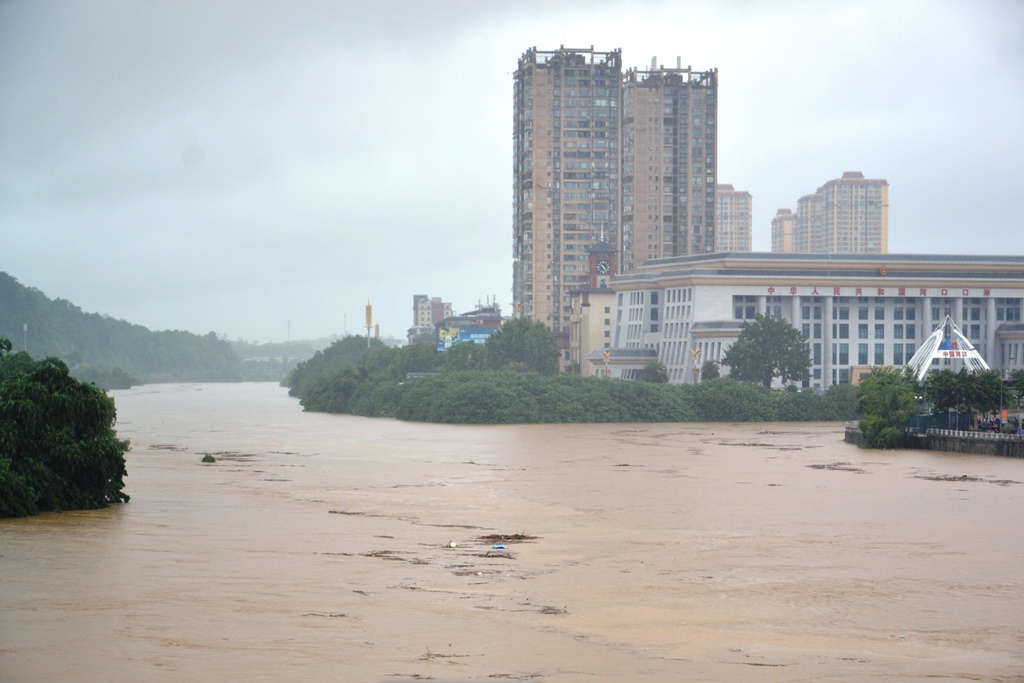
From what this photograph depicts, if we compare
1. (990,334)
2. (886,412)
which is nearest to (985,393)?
(886,412)

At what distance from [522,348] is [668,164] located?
37578 millimetres

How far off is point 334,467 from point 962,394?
27.2 metres

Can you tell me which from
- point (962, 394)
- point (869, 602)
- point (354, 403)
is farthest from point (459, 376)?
point (869, 602)

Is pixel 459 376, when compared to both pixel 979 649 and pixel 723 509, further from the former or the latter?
pixel 979 649

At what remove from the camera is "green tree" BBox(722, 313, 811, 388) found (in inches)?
3664

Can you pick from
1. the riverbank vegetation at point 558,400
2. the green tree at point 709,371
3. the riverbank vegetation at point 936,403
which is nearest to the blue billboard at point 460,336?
the riverbank vegetation at point 558,400

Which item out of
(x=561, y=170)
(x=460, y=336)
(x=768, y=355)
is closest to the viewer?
(x=768, y=355)

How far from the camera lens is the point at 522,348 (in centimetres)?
10825

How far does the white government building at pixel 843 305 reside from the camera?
4070 inches

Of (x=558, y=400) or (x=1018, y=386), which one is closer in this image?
(x=1018, y=386)

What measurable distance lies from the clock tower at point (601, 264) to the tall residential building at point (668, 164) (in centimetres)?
1003

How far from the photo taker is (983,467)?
4525cm

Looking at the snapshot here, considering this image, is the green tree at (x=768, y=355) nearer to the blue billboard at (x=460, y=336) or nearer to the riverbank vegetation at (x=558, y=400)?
the riverbank vegetation at (x=558, y=400)

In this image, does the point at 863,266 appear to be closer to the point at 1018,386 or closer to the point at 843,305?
the point at 843,305
